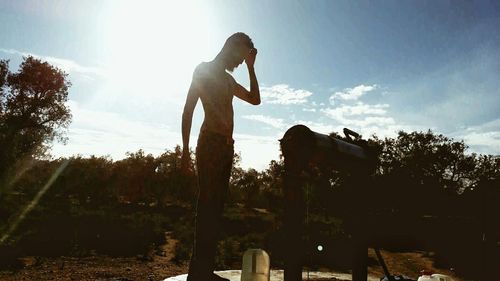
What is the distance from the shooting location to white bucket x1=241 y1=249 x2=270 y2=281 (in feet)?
11.1

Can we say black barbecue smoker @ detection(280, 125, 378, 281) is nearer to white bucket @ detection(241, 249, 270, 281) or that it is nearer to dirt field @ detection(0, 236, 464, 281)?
white bucket @ detection(241, 249, 270, 281)

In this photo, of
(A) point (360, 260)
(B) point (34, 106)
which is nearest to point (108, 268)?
(A) point (360, 260)

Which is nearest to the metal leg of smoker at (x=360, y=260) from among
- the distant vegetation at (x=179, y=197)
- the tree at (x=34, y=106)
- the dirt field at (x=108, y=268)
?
the distant vegetation at (x=179, y=197)

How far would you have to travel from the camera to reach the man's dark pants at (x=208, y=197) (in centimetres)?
280

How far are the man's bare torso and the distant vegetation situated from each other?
1.27m

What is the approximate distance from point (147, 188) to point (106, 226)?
33241 mm

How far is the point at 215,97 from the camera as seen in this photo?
118 inches

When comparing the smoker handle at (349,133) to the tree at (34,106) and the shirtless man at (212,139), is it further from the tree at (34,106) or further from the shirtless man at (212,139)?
the tree at (34,106)

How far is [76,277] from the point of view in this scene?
9.72 m

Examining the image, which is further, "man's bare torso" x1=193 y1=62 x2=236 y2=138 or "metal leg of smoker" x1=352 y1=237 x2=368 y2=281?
"metal leg of smoker" x1=352 y1=237 x2=368 y2=281

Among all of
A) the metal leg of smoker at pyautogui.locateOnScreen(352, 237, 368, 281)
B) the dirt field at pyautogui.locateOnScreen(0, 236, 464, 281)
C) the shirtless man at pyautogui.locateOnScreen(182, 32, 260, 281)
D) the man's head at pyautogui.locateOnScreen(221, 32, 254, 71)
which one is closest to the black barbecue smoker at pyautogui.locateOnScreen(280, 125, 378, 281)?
the shirtless man at pyautogui.locateOnScreen(182, 32, 260, 281)

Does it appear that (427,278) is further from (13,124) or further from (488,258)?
(13,124)

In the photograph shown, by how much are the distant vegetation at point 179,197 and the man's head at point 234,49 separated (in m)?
1.52

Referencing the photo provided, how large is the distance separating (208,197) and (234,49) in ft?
4.42
